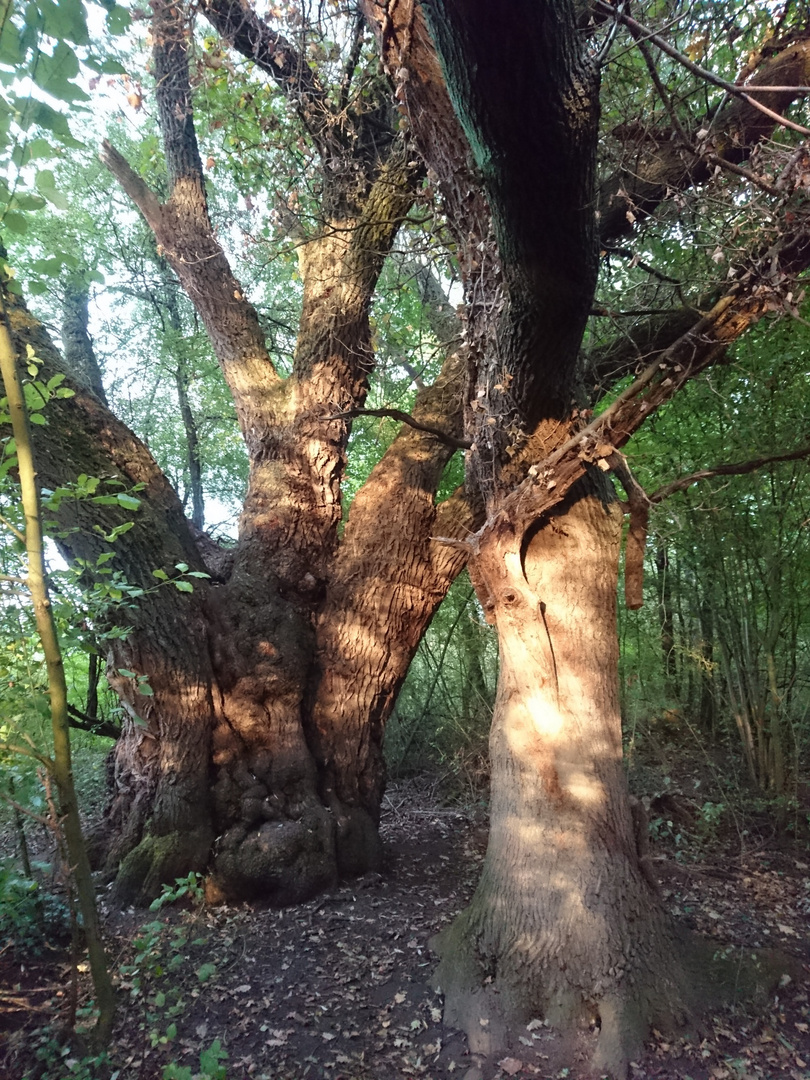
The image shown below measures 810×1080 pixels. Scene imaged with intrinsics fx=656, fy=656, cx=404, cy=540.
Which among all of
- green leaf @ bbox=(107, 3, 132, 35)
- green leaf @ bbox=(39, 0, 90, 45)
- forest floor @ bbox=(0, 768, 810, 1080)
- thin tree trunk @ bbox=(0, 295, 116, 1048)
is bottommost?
forest floor @ bbox=(0, 768, 810, 1080)

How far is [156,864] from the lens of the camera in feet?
11.5

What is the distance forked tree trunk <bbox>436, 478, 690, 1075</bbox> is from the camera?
2686mm

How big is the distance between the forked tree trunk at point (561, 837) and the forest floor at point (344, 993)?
0.12 m

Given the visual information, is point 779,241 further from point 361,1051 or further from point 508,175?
point 361,1051

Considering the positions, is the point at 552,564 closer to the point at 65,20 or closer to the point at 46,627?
the point at 46,627

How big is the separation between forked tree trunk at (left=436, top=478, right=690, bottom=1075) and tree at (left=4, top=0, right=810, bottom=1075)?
0.04 ft

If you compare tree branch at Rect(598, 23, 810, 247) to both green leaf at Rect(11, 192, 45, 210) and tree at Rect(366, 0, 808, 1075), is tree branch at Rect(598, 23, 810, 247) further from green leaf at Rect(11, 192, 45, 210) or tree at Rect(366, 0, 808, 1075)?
green leaf at Rect(11, 192, 45, 210)

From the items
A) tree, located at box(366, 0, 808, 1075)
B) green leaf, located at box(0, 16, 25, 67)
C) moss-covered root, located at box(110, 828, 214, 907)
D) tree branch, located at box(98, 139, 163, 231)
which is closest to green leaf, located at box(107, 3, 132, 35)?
green leaf, located at box(0, 16, 25, 67)

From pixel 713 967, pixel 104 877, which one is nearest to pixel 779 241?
pixel 713 967

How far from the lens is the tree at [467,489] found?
2537 mm

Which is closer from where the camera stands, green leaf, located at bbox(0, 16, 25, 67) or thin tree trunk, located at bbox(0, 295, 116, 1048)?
green leaf, located at bbox(0, 16, 25, 67)

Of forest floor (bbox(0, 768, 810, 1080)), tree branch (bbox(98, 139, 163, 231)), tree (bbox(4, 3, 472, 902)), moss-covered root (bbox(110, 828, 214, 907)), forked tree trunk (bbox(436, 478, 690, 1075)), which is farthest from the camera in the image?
tree branch (bbox(98, 139, 163, 231))

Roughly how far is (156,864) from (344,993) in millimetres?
1221

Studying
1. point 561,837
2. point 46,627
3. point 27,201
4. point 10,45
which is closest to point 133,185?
point 27,201
